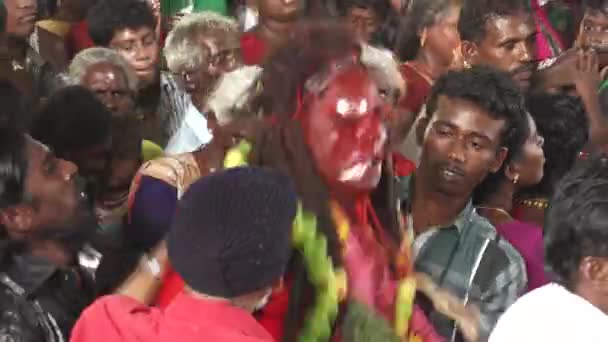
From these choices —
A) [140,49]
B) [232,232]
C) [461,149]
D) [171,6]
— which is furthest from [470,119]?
[171,6]

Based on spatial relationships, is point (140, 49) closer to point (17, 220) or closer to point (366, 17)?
point (366, 17)

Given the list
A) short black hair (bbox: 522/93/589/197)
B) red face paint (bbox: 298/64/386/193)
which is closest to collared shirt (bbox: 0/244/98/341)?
red face paint (bbox: 298/64/386/193)

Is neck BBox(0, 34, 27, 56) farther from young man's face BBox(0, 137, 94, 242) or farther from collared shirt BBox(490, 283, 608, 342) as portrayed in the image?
collared shirt BBox(490, 283, 608, 342)

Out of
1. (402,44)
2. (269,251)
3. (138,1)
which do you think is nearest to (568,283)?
(269,251)

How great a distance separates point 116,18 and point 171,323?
285 centimetres

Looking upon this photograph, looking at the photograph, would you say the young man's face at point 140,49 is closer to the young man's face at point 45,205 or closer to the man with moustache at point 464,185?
the man with moustache at point 464,185

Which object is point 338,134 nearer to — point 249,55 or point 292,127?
point 292,127

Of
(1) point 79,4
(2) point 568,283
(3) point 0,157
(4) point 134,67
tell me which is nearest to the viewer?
(2) point 568,283

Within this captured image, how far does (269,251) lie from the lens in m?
1.83

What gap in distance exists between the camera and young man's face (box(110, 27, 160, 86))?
14.6 ft

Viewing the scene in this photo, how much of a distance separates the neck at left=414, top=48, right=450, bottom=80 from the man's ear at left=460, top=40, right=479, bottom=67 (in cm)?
25

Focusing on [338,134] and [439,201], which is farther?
[439,201]

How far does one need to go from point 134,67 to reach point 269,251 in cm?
270

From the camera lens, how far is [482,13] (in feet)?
12.7
